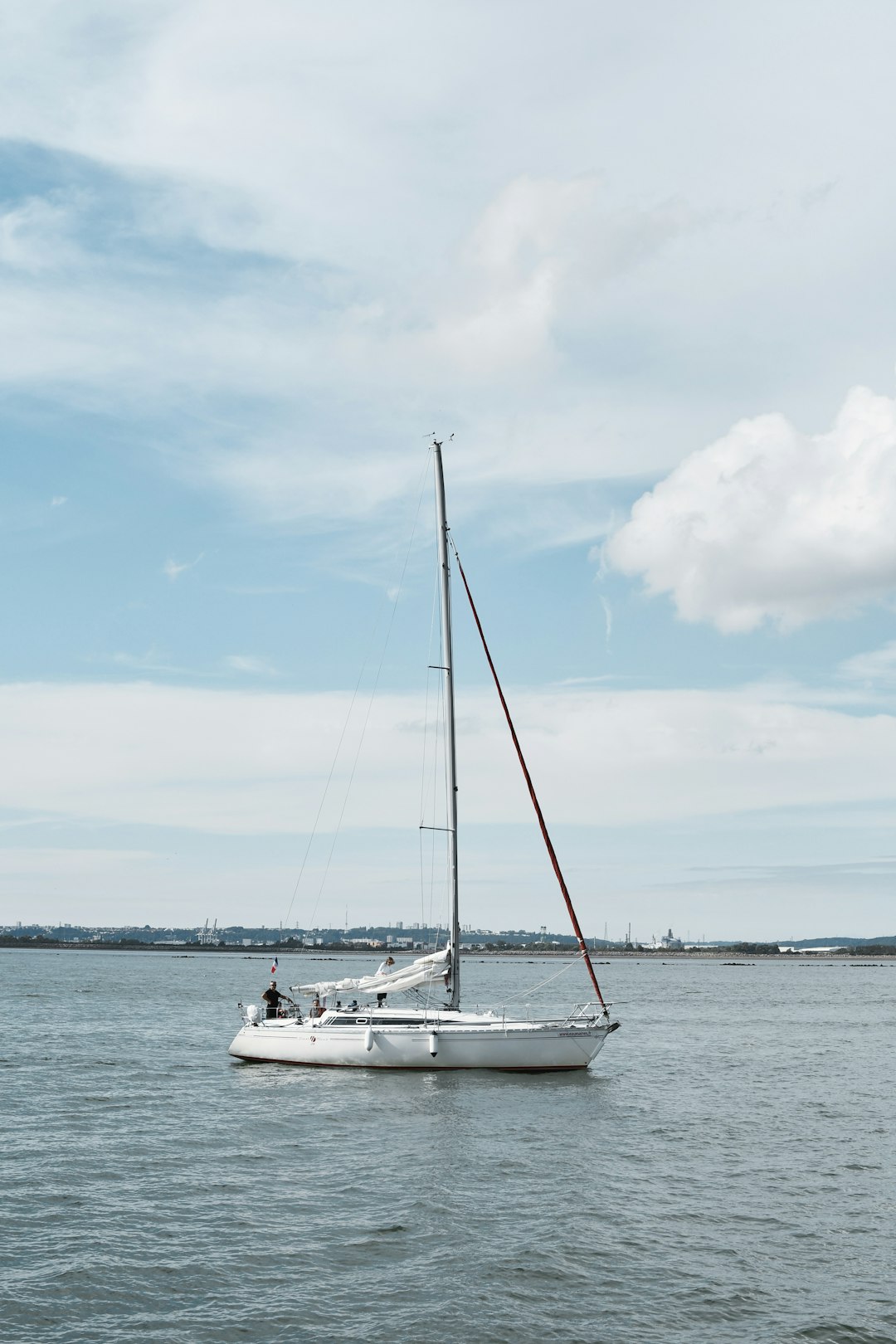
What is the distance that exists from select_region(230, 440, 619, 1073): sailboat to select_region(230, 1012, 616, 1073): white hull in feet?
0.10

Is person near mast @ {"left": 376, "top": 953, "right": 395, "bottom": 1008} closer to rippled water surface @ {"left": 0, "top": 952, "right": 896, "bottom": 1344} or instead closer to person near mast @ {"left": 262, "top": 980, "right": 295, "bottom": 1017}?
rippled water surface @ {"left": 0, "top": 952, "right": 896, "bottom": 1344}

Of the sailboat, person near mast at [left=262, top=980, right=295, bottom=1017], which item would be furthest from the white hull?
person near mast at [left=262, top=980, right=295, bottom=1017]

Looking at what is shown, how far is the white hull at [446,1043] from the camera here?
133 feet

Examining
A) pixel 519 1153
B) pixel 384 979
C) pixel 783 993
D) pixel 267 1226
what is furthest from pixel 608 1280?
pixel 783 993

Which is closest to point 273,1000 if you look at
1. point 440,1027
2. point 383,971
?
point 383,971

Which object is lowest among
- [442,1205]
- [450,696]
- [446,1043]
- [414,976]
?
[442,1205]

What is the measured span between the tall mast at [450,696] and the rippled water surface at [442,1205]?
4.71 m

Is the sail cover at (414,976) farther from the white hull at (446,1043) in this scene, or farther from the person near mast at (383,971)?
the white hull at (446,1043)

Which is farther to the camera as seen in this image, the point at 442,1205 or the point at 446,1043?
the point at 446,1043

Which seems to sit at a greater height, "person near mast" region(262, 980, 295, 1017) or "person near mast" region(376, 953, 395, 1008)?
"person near mast" region(376, 953, 395, 1008)

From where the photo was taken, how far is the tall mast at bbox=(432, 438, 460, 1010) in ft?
142

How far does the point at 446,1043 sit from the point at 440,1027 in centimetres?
65

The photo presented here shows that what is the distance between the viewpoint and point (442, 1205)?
24.0 meters

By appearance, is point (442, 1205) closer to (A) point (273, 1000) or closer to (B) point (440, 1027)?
(B) point (440, 1027)
